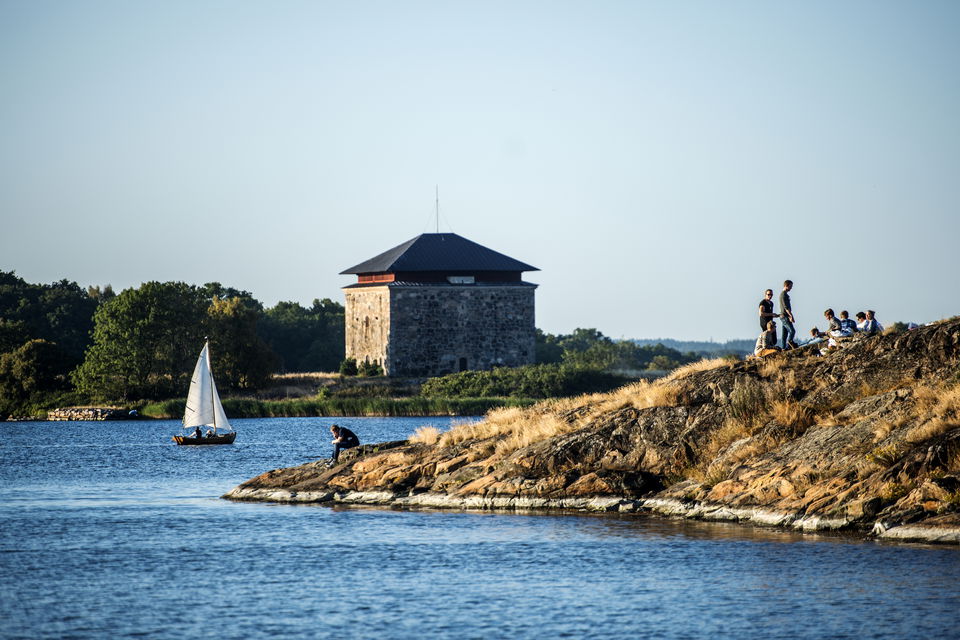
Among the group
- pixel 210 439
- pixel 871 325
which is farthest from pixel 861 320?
pixel 210 439

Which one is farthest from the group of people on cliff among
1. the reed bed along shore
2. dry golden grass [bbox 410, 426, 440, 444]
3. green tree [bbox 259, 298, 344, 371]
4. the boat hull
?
green tree [bbox 259, 298, 344, 371]

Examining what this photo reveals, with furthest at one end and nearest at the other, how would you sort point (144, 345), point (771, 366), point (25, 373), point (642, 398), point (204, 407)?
point (25, 373)
point (144, 345)
point (204, 407)
point (642, 398)
point (771, 366)

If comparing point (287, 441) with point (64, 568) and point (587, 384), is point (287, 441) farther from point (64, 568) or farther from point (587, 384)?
point (64, 568)

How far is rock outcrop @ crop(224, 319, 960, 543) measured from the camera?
27.5 metres

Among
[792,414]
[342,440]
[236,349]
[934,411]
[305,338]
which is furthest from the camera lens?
[305,338]

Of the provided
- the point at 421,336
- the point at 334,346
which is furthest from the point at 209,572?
the point at 334,346

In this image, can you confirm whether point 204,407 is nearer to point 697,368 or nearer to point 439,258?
point 697,368

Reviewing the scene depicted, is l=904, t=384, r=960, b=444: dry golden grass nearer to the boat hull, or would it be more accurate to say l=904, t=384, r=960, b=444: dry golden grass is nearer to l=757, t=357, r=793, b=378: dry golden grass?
l=757, t=357, r=793, b=378: dry golden grass

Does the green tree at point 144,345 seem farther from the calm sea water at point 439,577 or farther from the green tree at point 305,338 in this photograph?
the calm sea water at point 439,577

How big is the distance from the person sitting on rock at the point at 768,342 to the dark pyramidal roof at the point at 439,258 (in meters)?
63.4

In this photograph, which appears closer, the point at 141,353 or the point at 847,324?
the point at 847,324

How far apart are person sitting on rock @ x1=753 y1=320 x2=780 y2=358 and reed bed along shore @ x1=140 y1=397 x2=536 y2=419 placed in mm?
45467

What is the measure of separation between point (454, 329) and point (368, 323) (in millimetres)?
6534

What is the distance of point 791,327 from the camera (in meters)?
33.8
